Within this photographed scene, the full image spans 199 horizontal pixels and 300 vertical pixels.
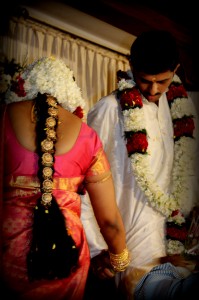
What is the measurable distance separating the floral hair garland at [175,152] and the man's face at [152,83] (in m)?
0.06

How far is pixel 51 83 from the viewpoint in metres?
1.70

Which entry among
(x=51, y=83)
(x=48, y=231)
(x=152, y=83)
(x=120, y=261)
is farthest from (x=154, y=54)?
(x=48, y=231)

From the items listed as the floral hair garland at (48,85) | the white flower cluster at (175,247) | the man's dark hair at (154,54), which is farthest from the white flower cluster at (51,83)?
the white flower cluster at (175,247)

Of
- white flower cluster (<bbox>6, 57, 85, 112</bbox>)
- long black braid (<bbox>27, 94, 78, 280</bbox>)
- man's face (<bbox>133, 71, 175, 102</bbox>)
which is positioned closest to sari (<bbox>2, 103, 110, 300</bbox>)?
long black braid (<bbox>27, 94, 78, 280</bbox>)

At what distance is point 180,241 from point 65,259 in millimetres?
1037

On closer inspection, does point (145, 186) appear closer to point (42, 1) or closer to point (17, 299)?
point (17, 299)

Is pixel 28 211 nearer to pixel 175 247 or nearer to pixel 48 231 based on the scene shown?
pixel 48 231

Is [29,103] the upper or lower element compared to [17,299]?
upper

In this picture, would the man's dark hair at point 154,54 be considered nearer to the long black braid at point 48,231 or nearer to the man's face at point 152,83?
the man's face at point 152,83

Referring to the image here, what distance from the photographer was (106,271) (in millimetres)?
1884

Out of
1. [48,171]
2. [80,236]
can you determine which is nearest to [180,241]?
[80,236]

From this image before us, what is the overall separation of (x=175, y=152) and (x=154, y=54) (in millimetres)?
707

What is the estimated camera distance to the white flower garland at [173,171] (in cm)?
223

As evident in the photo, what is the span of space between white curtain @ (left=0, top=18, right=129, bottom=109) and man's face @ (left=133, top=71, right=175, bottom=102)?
176cm
